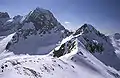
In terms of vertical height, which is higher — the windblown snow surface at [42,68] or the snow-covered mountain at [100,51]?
the snow-covered mountain at [100,51]

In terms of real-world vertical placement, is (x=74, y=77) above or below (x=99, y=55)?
below

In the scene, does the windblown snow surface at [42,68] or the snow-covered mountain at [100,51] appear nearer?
the windblown snow surface at [42,68]

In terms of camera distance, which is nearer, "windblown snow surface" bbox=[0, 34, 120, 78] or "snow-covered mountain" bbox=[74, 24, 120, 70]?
"windblown snow surface" bbox=[0, 34, 120, 78]

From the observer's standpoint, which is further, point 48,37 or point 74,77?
point 48,37

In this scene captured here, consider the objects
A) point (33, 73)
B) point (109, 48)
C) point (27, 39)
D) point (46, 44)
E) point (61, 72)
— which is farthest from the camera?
point (27, 39)

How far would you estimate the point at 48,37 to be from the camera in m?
192

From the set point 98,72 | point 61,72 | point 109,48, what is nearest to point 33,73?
point 61,72

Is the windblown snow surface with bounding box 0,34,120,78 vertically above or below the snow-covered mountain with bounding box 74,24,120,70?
below

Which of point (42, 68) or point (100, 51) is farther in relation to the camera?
point (100, 51)

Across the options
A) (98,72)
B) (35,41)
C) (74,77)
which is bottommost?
(74,77)

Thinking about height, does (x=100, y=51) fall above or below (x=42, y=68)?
above

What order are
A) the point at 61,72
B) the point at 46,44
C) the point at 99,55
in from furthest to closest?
1. the point at 46,44
2. the point at 99,55
3. the point at 61,72

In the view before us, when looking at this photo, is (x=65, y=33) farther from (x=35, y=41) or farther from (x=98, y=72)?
(x=98, y=72)

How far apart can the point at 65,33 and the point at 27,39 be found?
35.5 meters
